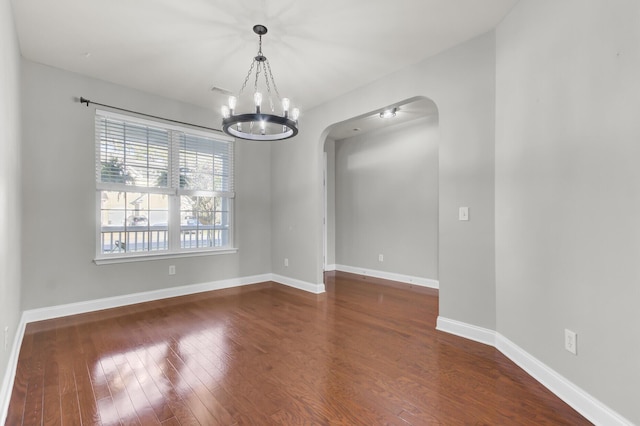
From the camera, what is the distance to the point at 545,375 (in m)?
2.13

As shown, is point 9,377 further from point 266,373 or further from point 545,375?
point 545,375

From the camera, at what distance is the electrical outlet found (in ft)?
6.25

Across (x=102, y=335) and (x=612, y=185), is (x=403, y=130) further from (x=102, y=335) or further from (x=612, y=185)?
(x=102, y=335)

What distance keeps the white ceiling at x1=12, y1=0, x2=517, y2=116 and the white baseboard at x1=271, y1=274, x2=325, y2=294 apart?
2.95 metres

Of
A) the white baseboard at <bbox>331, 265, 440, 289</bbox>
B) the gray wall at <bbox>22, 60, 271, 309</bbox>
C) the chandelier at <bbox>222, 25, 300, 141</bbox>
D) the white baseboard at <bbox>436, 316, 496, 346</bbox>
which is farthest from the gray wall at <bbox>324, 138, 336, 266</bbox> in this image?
Result: the white baseboard at <bbox>436, 316, 496, 346</bbox>

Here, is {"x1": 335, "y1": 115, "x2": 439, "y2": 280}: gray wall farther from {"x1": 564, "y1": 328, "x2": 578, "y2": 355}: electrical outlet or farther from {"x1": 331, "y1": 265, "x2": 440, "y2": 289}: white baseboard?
{"x1": 564, "y1": 328, "x2": 578, "y2": 355}: electrical outlet

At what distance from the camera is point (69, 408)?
187 cm

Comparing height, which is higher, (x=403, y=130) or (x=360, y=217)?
(x=403, y=130)

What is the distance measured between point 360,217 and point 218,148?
9.90ft

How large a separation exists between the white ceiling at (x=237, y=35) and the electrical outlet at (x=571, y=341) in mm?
2540

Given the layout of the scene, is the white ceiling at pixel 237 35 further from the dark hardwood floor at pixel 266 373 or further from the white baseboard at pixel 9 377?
the dark hardwood floor at pixel 266 373

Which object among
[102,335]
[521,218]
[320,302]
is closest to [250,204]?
[320,302]

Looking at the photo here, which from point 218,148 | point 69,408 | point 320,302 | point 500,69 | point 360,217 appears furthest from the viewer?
point 360,217

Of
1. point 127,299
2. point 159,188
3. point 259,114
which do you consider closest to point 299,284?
point 127,299
